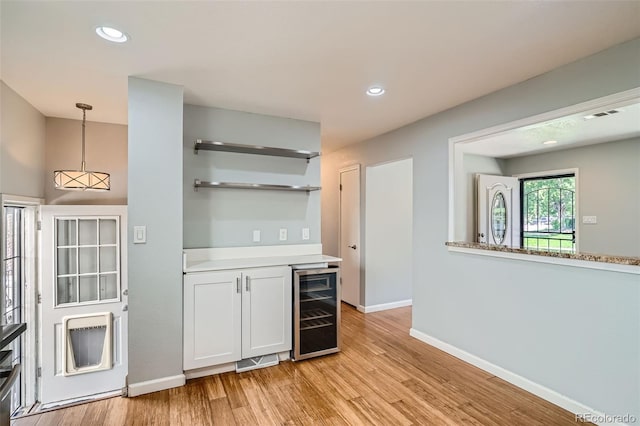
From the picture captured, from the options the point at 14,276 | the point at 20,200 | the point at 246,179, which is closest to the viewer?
the point at 20,200

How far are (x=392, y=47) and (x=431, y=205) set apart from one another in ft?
6.24

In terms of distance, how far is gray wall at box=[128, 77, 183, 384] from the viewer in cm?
248

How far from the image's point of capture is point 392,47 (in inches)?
81.2

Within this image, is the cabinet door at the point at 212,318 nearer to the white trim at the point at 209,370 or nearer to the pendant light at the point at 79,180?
the white trim at the point at 209,370

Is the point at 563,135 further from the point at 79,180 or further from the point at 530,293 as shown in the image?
the point at 79,180

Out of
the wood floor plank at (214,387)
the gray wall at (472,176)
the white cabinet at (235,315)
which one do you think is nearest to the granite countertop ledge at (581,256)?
the gray wall at (472,176)

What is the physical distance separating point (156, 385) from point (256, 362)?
834mm

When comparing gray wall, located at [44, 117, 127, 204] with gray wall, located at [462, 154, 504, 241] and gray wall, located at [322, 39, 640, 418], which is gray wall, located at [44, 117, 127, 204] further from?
gray wall, located at [462, 154, 504, 241]

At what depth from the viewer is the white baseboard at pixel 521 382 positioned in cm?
218

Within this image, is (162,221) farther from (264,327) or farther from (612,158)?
(612,158)

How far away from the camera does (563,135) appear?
3.88 meters

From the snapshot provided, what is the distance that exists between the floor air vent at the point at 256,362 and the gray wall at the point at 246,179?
1137 mm

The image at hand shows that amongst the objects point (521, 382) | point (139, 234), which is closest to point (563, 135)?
point (521, 382)

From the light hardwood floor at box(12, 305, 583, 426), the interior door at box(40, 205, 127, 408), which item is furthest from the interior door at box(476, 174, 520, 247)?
the interior door at box(40, 205, 127, 408)
